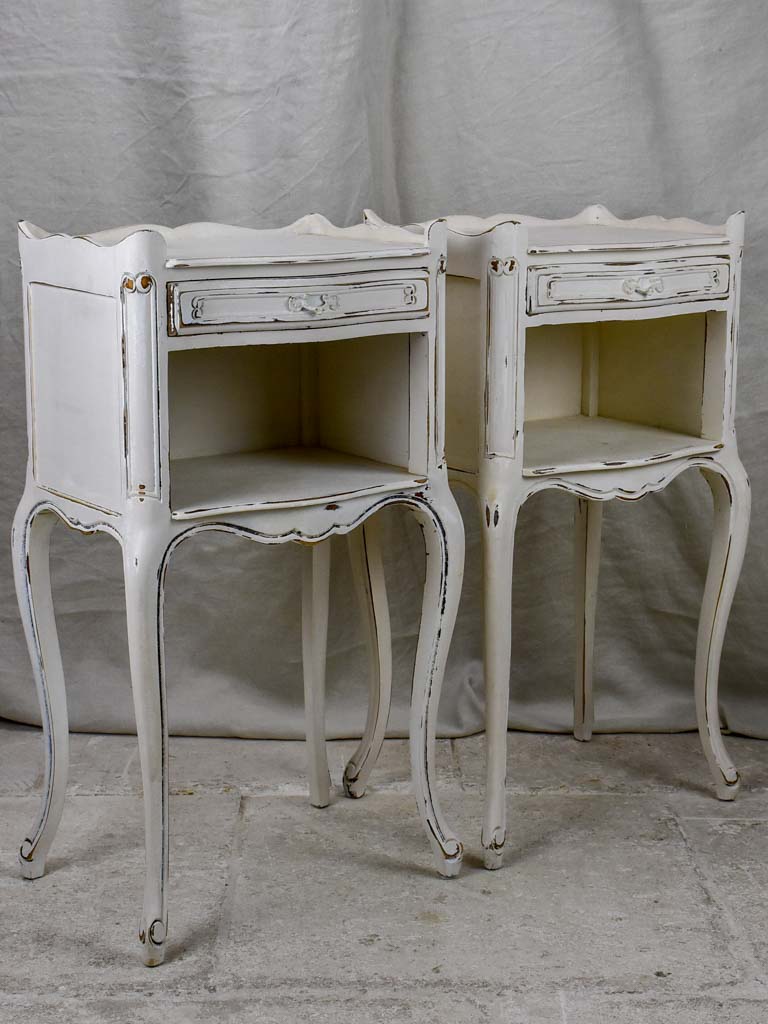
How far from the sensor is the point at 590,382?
2330 millimetres

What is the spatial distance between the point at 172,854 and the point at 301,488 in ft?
2.09

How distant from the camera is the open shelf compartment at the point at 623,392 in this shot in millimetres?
2072

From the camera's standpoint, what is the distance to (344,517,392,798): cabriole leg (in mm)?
2195

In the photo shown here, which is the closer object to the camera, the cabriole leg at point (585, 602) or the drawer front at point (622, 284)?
the drawer front at point (622, 284)

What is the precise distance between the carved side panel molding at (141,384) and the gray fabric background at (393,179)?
2.72 feet

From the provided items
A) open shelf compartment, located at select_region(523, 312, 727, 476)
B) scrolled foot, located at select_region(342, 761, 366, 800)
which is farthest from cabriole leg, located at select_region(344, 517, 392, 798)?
open shelf compartment, located at select_region(523, 312, 727, 476)

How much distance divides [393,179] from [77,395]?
0.93m

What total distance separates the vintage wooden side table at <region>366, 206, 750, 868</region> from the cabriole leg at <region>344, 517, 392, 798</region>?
236 millimetres

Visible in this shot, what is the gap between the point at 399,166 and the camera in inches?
95.3

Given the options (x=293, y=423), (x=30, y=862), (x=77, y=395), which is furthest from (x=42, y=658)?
(x=293, y=423)

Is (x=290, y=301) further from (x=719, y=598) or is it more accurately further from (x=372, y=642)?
(x=719, y=598)

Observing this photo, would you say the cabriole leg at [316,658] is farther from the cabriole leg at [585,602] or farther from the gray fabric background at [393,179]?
the cabriole leg at [585,602]

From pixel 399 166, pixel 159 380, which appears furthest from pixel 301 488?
pixel 399 166

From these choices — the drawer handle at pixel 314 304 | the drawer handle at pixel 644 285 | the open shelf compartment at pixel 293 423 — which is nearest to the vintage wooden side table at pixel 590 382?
the drawer handle at pixel 644 285
